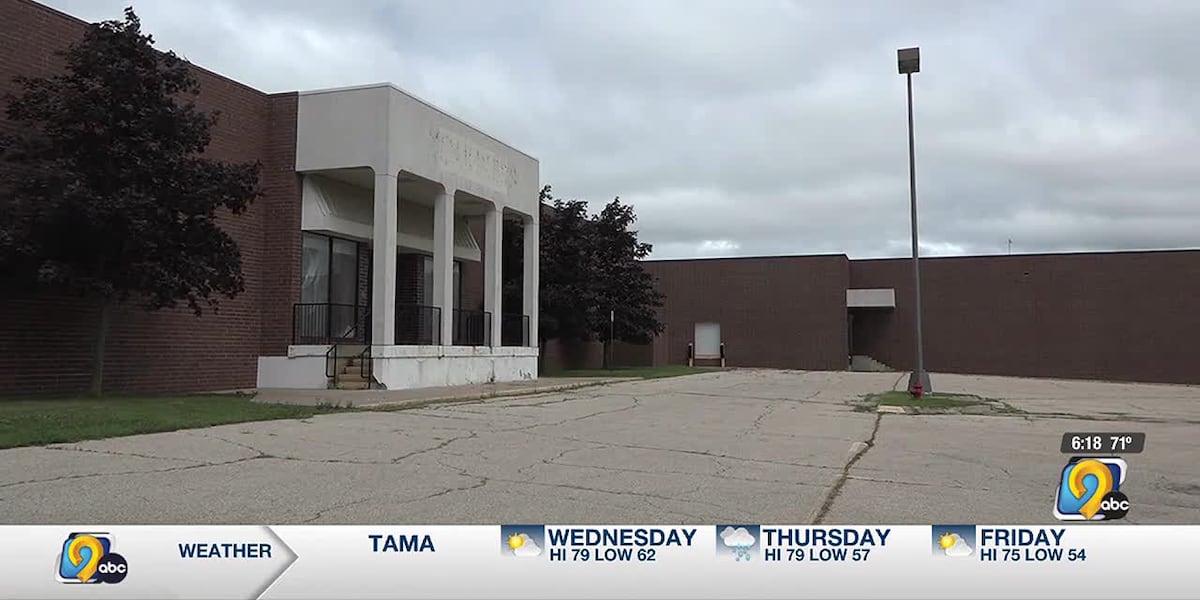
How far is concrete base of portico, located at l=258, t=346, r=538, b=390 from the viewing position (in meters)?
20.6

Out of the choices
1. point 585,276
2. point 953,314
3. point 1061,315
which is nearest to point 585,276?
point 585,276

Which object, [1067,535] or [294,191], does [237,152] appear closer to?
[294,191]

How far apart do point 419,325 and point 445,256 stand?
2080mm

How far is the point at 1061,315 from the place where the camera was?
47.0 metres

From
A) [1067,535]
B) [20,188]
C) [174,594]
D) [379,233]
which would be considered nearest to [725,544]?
[1067,535]

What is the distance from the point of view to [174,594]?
463cm

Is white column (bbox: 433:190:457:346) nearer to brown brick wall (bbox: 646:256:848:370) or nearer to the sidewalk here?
the sidewalk

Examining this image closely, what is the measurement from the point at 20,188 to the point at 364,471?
862cm

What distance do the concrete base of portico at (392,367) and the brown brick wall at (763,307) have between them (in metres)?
25.9

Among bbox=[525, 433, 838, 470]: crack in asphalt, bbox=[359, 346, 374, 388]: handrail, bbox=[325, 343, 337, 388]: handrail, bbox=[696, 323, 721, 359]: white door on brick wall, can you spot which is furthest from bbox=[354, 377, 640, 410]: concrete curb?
bbox=[696, 323, 721, 359]: white door on brick wall

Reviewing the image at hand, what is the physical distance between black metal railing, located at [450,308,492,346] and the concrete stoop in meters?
28.6

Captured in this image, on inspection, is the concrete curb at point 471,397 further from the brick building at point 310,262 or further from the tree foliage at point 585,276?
the tree foliage at point 585,276

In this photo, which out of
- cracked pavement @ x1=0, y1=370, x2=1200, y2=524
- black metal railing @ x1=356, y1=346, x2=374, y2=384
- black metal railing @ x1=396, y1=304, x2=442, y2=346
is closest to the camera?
cracked pavement @ x1=0, y1=370, x2=1200, y2=524

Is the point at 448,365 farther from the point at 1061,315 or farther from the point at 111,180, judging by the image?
the point at 1061,315
